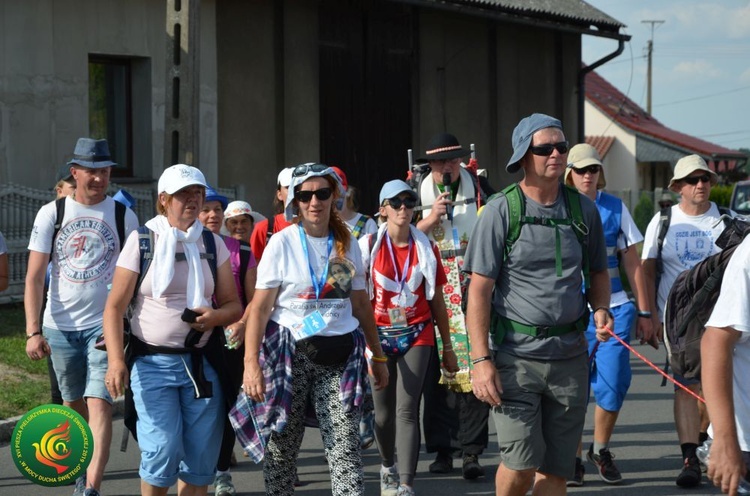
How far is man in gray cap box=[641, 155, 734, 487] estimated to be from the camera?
7.29 meters

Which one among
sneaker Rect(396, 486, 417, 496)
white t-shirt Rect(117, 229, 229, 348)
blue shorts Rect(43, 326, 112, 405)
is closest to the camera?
white t-shirt Rect(117, 229, 229, 348)

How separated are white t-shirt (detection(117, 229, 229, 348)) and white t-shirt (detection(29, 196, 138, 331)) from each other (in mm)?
1140

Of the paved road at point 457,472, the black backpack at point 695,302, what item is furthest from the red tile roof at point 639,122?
the black backpack at point 695,302

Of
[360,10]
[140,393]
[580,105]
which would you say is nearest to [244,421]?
[140,393]

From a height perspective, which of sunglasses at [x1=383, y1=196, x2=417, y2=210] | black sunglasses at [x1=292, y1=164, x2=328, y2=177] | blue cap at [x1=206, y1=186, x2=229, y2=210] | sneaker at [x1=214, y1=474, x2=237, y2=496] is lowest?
sneaker at [x1=214, y1=474, x2=237, y2=496]

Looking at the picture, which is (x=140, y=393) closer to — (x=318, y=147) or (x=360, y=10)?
(x=318, y=147)

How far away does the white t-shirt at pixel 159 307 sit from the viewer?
5398 millimetres

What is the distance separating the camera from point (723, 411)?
3.68m

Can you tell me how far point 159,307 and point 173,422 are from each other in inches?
20.5

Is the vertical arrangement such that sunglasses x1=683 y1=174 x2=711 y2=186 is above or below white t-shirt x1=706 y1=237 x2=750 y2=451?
above

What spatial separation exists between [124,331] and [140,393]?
0.30 m

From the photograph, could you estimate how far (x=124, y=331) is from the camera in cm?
543

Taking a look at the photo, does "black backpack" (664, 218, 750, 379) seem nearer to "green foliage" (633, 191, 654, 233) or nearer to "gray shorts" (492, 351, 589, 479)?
"gray shorts" (492, 351, 589, 479)

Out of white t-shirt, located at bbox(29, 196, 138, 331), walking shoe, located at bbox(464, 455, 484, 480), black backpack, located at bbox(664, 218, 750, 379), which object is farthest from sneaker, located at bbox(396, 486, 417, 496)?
black backpack, located at bbox(664, 218, 750, 379)
